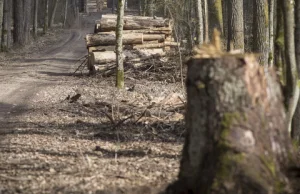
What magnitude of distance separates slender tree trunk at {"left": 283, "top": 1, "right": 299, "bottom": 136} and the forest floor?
4.81ft

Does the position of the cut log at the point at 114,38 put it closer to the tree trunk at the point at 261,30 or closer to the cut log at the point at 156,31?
the cut log at the point at 156,31

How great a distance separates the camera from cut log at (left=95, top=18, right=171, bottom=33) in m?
19.1

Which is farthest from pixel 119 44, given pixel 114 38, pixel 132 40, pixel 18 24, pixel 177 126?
pixel 18 24

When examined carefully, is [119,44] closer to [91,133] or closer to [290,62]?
[91,133]

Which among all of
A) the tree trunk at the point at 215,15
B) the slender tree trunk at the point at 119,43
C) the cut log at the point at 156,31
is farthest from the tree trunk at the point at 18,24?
the slender tree trunk at the point at 119,43

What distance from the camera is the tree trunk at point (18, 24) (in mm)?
31942

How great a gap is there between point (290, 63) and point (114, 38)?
500 inches

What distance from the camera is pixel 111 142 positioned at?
8102 millimetres

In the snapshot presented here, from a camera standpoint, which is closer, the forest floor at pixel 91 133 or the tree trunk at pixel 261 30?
the forest floor at pixel 91 133

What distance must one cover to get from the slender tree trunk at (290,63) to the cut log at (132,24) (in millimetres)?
12992

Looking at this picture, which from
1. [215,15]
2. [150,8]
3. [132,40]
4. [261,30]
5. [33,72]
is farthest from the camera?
[150,8]

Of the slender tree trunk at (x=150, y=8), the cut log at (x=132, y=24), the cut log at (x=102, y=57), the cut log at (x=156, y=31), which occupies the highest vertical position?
the slender tree trunk at (x=150, y=8)

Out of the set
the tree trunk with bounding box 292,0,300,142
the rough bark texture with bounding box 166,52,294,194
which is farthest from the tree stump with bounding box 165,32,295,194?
the tree trunk with bounding box 292,0,300,142

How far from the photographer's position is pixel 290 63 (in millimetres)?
6250
